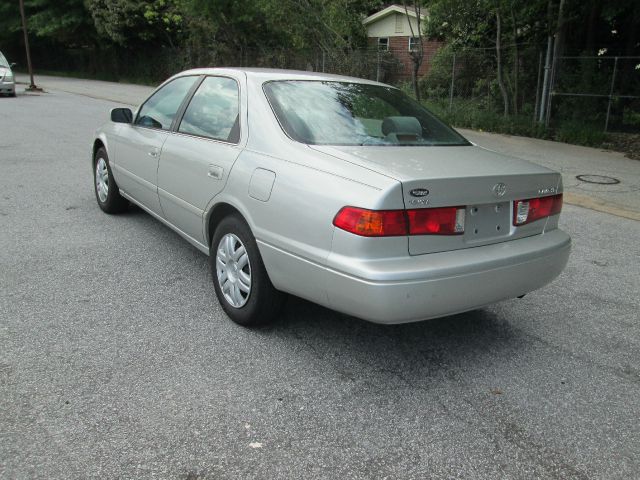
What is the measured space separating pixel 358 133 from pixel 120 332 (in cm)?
191

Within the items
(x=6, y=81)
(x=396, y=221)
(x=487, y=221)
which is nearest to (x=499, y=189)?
(x=487, y=221)

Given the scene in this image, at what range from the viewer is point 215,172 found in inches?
155

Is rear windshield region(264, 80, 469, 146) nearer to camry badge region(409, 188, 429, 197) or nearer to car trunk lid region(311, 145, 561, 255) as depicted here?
car trunk lid region(311, 145, 561, 255)

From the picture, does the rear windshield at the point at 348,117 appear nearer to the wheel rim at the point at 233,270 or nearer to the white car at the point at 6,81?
the wheel rim at the point at 233,270

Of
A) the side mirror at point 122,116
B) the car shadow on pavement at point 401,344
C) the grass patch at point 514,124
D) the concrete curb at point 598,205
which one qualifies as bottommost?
the concrete curb at point 598,205

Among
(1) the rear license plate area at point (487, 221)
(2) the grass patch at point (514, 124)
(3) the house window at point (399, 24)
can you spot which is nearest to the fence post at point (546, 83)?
(2) the grass patch at point (514, 124)

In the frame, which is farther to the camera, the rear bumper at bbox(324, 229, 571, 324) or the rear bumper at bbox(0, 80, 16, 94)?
the rear bumper at bbox(0, 80, 16, 94)

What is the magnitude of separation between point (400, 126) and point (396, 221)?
1.23 meters

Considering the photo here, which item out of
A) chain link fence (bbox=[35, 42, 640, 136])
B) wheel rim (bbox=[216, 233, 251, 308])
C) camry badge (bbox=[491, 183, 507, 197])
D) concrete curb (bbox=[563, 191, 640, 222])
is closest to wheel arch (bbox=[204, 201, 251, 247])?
wheel rim (bbox=[216, 233, 251, 308])

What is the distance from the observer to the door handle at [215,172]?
388cm

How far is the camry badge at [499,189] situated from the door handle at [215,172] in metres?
1.68

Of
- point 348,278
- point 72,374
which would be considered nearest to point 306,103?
point 348,278

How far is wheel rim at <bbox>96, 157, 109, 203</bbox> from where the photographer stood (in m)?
6.26

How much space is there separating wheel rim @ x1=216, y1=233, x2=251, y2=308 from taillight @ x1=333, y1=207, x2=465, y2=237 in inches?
35.3
